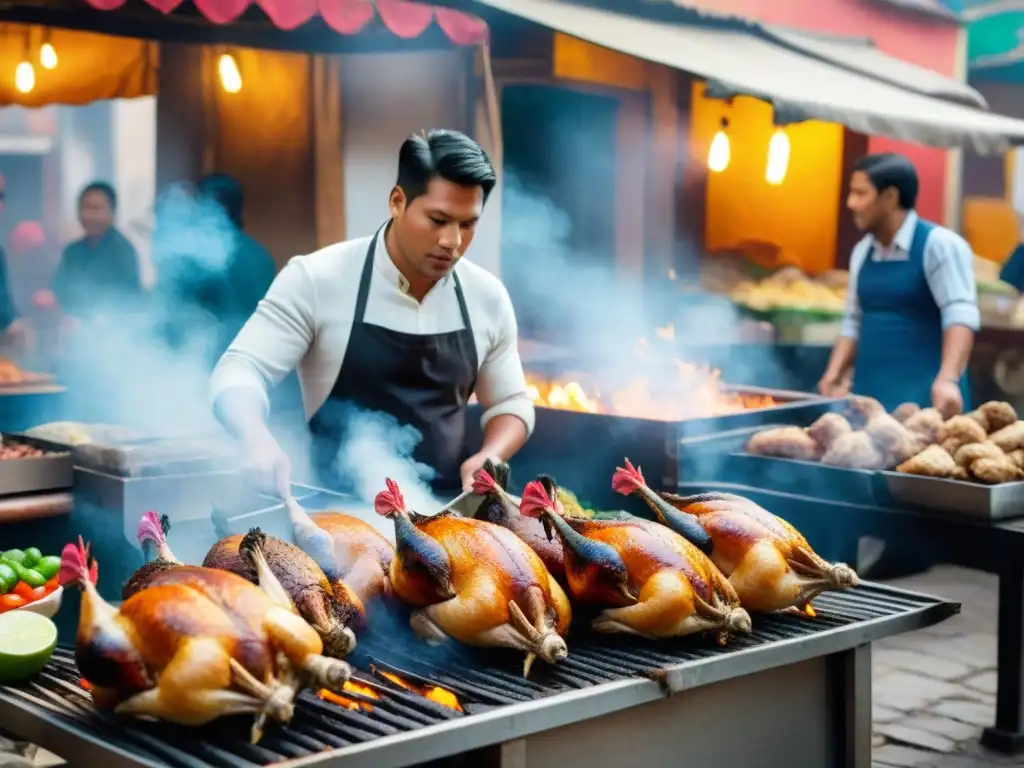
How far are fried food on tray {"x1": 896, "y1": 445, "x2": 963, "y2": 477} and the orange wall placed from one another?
698 cm

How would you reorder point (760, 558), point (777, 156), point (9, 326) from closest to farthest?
point (760, 558) < point (9, 326) < point (777, 156)

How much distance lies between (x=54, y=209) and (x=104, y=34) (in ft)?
29.6

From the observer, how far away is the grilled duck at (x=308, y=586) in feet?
6.95

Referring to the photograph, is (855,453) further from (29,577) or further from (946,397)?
(29,577)

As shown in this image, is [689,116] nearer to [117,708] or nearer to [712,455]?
[712,455]

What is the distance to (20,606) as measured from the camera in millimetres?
3510

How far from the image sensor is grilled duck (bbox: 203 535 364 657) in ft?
6.95

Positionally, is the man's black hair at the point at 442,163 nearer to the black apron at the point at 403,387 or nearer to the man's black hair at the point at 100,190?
the black apron at the point at 403,387

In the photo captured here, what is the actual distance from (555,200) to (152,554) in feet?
25.8

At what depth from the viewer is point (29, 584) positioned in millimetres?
3840

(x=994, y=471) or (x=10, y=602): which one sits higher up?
(x=994, y=471)

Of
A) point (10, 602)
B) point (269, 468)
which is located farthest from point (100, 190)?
point (269, 468)

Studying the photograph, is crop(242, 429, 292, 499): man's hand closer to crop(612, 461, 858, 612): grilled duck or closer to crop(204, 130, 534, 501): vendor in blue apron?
crop(204, 130, 534, 501): vendor in blue apron

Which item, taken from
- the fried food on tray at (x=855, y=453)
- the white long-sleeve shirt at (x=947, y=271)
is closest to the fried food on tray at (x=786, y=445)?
the fried food on tray at (x=855, y=453)
